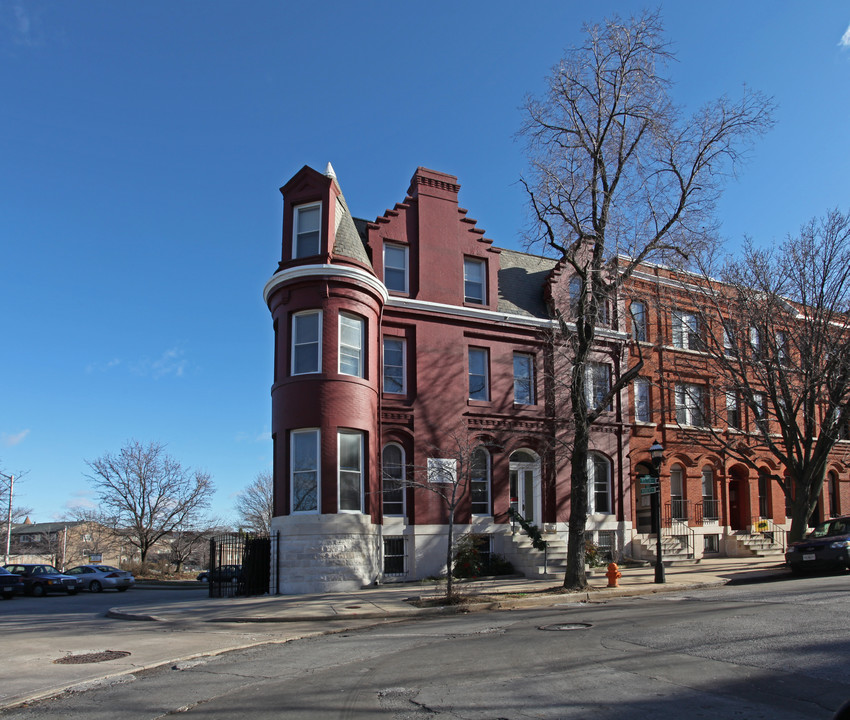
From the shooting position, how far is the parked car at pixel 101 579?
106 feet

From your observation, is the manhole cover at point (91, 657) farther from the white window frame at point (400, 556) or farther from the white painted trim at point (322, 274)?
the white painted trim at point (322, 274)

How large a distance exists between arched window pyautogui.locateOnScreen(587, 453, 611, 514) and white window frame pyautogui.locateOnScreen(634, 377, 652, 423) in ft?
8.73

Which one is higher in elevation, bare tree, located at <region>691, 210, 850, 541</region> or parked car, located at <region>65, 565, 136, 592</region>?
bare tree, located at <region>691, 210, 850, 541</region>

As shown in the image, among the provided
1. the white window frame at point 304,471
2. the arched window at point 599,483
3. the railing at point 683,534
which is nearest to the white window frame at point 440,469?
the white window frame at point 304,471

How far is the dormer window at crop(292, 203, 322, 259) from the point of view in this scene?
21.9m

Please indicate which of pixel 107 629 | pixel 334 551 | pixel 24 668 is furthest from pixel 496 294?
pixel 24 668

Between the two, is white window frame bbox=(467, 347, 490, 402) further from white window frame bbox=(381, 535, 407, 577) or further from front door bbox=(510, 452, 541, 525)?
white window frame bbox=(381, 535, 407, 577)

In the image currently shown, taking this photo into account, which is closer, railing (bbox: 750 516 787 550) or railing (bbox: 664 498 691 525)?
railing (bbox: 664 498 691 525)

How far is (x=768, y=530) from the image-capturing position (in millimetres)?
29516

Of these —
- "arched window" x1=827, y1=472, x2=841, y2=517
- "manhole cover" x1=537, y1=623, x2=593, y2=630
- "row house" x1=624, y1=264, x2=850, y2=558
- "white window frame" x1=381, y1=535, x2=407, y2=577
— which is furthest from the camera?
"arched window" x1=827, y1=472, x2=841, y2=517

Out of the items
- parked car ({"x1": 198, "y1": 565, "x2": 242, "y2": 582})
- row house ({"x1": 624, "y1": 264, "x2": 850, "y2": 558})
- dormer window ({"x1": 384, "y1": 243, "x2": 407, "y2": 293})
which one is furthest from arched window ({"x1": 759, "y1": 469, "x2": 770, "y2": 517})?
parked car ({"x1": 198, "y1": 565, "x2": 242, "y2": 582})

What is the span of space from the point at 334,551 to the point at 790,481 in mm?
21574

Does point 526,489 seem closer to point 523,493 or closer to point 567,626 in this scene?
point 523,493

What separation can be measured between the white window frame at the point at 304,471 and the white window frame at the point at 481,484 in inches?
224
